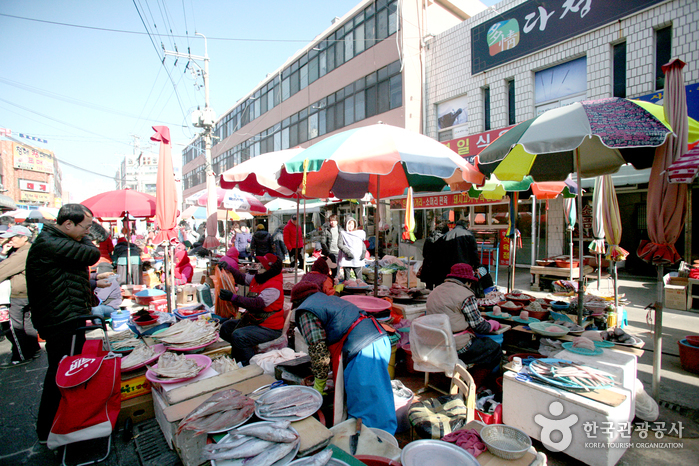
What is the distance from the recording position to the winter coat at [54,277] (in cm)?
290

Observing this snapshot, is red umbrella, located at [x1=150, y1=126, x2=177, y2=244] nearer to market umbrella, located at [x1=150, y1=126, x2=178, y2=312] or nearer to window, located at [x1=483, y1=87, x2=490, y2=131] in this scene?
market umbrella, located at [x1=150, y1=126, x2=178, y2=312]

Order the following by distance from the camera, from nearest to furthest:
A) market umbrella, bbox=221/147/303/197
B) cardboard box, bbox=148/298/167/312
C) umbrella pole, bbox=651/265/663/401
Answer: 1. umbrella pole, bbox=651/265/663/401
2. market umbrella, bbox=221/147/303/197
3. cardboard box, bbox=148/298/167/312

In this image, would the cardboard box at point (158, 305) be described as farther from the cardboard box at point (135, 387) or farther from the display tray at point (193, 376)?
the display tray at point (193, 376)

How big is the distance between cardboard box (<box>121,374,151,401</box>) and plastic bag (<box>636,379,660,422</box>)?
4.77m

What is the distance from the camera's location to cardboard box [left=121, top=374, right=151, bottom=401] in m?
3.21

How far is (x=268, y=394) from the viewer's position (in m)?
2.54

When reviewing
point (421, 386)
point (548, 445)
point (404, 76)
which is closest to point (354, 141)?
point (421, 386)

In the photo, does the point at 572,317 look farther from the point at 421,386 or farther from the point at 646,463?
the point at 421,386

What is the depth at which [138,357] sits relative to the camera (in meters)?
3.40

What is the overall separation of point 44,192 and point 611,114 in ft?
150

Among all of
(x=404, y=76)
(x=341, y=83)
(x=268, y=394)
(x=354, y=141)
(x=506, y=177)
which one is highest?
(x=341, y=83)

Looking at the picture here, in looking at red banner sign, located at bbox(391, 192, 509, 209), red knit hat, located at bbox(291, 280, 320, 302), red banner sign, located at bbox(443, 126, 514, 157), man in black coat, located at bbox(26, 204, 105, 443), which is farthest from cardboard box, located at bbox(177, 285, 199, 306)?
red banner sign, located at bbox(443, 126, 514, 157)

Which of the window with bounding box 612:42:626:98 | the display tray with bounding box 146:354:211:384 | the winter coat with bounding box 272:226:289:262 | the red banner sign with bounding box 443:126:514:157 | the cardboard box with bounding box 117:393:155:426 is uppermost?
the window with bounding box 612:42:626:98

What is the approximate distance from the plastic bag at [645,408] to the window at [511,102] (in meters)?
10.2
